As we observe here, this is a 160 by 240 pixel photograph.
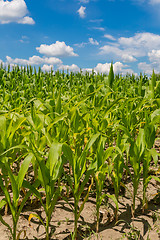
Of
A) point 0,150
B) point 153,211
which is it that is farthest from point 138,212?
point 0,150

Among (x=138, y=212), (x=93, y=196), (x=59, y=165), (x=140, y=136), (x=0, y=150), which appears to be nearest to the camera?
(x=59, y=165)

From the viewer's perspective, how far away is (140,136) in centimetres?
171

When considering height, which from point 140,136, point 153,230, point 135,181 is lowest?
point 153,230

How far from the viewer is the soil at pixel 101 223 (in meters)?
1.51

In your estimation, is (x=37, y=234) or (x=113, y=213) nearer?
(x=37, y=234)

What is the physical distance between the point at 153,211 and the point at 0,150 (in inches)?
51.7

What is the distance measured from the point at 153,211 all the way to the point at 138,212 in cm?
13

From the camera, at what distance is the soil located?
1513mm

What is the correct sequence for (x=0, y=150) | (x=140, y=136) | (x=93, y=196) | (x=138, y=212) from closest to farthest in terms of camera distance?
(x=0, y=150), (x=140, y=136), (x=138, y=212), (x=93, y=196)

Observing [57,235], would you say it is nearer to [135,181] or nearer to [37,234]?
[37,234]

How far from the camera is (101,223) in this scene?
5.48 feet

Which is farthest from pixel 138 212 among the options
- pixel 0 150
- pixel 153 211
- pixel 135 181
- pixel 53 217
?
pixel 0 150

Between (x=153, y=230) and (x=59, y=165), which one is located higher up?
(x=59, y=165)

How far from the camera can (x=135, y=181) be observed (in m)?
1.74
